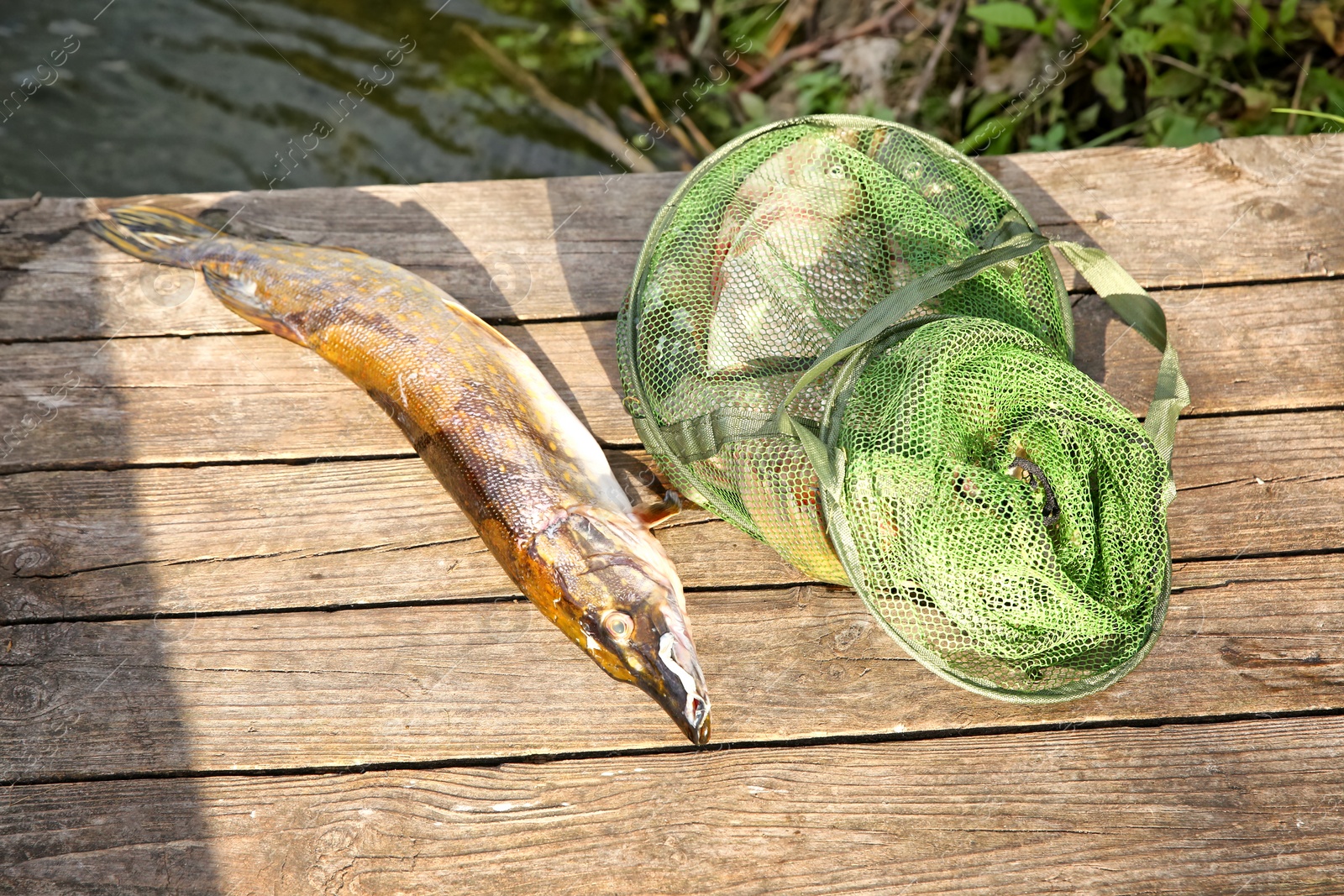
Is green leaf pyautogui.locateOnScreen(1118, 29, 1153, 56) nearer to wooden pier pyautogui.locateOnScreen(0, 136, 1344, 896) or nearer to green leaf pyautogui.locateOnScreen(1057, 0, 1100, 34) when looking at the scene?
green leaf pyautogui.locateOnScreen(1057, 0, 1100, 34)

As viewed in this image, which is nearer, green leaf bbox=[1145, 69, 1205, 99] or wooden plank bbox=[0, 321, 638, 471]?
wooden plank bbox=[0, 321, 638, 471]

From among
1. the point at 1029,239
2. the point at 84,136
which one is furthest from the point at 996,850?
the point at 84,136

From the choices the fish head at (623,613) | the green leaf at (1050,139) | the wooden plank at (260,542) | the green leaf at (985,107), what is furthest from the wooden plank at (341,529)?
the green leaf at (985,107)

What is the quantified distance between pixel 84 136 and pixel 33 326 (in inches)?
111

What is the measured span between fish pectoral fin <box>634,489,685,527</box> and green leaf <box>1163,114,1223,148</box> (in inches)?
119

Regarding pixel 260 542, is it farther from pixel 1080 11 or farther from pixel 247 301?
Answer: pixel 1080 11

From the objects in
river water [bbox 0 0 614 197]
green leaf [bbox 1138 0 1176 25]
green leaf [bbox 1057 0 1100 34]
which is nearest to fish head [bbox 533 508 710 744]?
river water [bbox 0 0 614 197]

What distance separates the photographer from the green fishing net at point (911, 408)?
2.01m

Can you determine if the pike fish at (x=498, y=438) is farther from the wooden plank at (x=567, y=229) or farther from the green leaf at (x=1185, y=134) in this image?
the green leaf at (x=1185, y=134)

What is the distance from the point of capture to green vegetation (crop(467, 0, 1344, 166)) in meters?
3.99

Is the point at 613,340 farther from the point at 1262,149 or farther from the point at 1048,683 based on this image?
the point at 1262,149

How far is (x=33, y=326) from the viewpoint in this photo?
9.65 ft

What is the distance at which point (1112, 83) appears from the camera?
4.18 metres

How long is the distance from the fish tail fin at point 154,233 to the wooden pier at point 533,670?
9 centimetres
